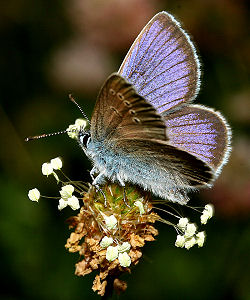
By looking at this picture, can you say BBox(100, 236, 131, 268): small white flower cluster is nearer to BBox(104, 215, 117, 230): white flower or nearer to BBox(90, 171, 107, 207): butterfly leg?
BBox(104, 215, 117, 230): white flower

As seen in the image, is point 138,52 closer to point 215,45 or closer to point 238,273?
point 238,273

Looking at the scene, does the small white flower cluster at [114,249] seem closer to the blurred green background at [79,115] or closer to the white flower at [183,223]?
the white flower at [183,223]

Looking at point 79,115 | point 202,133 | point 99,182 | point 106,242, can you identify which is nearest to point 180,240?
point 106,242

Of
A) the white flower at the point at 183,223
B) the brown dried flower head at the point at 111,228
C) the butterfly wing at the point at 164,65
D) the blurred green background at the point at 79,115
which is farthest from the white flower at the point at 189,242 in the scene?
the blurred green background at the point at 79,115

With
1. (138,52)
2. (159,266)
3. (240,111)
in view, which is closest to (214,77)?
(240,111)

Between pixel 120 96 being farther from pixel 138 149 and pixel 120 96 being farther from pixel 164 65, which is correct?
pixel 164 65

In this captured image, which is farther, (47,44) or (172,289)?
(47,44)

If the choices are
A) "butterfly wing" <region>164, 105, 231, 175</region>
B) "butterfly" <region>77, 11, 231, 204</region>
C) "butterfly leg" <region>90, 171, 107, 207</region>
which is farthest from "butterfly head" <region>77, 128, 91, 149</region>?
"butterfly wing" <region>164, 105, 231, 175</region>
